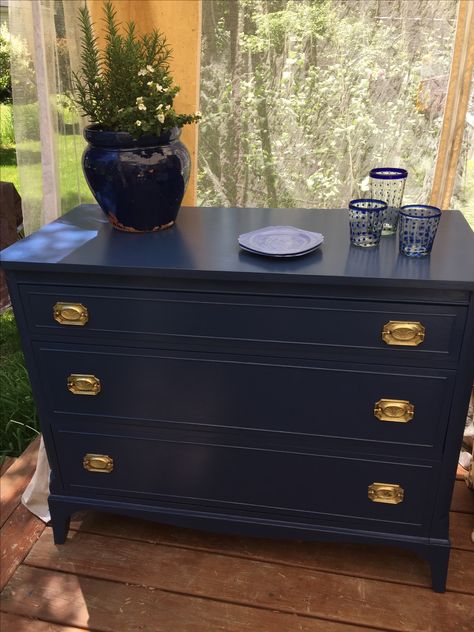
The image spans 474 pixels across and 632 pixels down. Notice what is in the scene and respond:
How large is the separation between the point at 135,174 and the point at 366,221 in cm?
60

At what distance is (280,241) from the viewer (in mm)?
1443

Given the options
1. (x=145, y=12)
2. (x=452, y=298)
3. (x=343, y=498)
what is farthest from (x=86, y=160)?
(x=343, y=498)

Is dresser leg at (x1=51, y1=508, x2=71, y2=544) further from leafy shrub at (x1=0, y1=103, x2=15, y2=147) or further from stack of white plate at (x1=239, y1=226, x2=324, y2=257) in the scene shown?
leafy shrub at (x1=0, y1=103, x2=15, y2=147)

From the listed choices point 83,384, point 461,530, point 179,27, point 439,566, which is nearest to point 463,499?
point 461,530

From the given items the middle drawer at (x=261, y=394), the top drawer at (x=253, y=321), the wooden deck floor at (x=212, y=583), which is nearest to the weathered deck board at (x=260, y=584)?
the wooden deck floor at (x=212, y=583)

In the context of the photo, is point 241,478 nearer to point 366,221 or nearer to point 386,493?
point 386,493

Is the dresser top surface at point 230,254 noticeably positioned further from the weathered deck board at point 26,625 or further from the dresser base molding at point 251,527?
the weathered deck board at point 26,625

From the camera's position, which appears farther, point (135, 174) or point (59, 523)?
point (59, 523)

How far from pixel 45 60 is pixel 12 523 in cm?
147

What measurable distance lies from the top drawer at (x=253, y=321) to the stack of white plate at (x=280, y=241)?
12 cm

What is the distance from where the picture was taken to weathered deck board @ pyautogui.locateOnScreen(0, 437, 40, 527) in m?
1.94

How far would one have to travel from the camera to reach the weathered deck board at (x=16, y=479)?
6.36ft

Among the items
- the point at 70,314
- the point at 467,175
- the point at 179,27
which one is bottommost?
the point at 70,314

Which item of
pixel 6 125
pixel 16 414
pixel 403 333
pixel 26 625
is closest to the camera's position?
pixel 403 333
